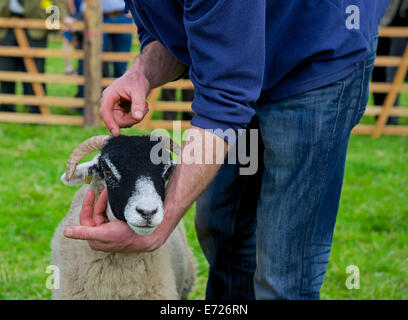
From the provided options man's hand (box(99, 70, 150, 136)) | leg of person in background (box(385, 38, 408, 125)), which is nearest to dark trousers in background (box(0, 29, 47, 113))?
leg of person in background (box(385, 38, 408, 125))

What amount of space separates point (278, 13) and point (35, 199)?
10.7 ft

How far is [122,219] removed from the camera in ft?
6.42

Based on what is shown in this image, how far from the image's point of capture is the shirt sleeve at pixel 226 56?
57.8 inches

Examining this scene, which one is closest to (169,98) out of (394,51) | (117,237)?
(394,51)

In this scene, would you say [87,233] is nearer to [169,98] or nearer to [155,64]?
[155,64]

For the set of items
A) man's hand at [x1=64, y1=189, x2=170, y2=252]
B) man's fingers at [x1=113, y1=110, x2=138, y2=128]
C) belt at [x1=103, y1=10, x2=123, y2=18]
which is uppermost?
belt at [x1=103, y1=10, x2=123, y2=18]

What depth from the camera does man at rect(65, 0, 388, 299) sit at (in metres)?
1.52

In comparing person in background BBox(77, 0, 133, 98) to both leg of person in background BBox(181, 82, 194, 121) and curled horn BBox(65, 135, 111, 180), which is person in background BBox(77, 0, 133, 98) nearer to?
leg of person in background BBox(181, 82, 194, 121)

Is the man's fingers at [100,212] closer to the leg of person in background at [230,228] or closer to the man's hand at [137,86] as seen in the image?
the man's hand at [137,86]

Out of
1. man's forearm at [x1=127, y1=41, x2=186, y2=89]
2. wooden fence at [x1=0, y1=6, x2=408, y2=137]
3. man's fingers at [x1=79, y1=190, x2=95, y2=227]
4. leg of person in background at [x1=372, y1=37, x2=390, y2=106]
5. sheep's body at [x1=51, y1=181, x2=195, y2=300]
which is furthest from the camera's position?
leg of person in background at [x1=372, y1=37, x2=390, y2=106]

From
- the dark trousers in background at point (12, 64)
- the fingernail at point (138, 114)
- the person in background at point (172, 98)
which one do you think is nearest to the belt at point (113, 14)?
the dark trousers in background at point (12, 64)

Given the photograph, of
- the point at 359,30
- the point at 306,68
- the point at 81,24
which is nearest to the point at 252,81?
the point at 306,68

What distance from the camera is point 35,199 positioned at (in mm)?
4430

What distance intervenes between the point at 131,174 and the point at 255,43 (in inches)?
29.3
